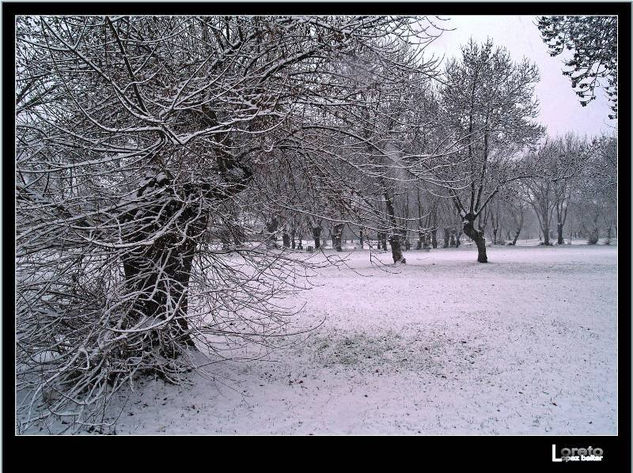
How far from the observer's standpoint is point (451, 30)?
4.50 metres

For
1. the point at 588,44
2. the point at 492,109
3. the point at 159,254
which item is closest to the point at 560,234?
the point at 492,109

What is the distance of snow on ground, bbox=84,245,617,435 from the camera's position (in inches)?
171

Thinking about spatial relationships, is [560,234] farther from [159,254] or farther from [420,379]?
[159,254]

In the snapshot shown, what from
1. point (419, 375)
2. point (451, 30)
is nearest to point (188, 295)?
point (419, 375)

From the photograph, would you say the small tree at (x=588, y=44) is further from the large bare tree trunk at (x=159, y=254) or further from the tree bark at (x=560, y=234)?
the tree bark at (x=560, y=234)

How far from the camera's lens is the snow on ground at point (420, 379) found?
14.2 ft

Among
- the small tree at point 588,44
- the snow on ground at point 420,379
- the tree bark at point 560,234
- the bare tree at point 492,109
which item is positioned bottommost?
the snow on ground at point 420,379

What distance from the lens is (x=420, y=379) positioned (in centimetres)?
561

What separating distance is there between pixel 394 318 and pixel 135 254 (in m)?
6.29

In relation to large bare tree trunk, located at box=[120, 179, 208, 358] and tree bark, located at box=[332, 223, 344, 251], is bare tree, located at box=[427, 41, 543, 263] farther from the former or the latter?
large bare tree trunk, located at box=[120, 179, 208, 358]

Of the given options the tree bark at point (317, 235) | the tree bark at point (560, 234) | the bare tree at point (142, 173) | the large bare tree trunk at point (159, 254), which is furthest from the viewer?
the tree bark at point (560, 234)

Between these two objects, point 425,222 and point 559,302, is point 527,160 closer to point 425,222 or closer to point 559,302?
point 559,302

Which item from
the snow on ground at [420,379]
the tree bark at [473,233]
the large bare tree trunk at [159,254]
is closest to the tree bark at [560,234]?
the tree bark at [473,233]

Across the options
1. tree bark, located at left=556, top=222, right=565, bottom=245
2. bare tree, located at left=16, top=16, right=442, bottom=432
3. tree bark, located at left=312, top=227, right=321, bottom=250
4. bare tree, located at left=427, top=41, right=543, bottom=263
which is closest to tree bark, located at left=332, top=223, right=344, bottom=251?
tree bark, located at left=312, top=227, right=321, bottom=250
